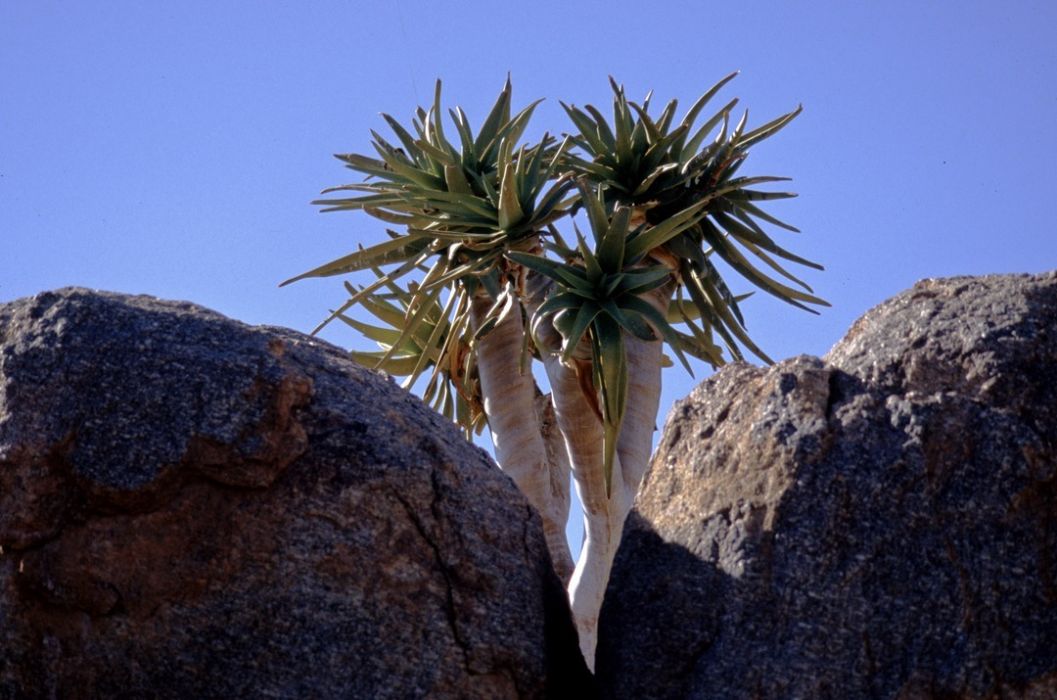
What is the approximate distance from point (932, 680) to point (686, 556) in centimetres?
97

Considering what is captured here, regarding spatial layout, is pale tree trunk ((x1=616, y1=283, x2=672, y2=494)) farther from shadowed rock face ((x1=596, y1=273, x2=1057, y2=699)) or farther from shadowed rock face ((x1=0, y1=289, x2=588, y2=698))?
shadowed rock face ((x1=0, y1=289, x2=588, y2=698))

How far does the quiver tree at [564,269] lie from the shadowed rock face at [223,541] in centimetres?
308

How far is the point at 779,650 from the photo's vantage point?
16.3ft

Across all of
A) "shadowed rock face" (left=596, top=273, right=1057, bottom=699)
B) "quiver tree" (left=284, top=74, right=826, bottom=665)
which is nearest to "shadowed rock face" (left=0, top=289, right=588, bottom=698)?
"shadowed rock face" (left=596, top=273, right=1057, bottom=699)

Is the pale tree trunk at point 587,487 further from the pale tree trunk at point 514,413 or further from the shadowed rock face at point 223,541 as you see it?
the shadowed rock face at point 223,541

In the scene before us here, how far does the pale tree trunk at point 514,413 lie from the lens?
9836 mm

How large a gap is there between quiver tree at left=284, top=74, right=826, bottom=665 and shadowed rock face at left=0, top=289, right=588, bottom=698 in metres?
3.08

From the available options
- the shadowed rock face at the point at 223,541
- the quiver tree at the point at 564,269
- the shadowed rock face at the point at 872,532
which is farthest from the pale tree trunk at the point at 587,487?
the shadowed rock face at the point at 223,541

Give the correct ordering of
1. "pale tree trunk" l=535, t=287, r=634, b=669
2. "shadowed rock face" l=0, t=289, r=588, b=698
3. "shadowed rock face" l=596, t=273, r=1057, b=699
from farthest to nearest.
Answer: "pale tree trunk" l=535, t=287, r=634, b=669 < "shadowed rock face" l=0, t=289, r=588, b=698 < "shadowed rock face" l=596, t=273, r=1057, b=699

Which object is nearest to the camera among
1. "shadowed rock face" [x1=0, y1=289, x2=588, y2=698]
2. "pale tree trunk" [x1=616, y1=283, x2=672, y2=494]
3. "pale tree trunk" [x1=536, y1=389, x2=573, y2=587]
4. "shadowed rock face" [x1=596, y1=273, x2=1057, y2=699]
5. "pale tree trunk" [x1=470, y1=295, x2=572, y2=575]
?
"shadowed rock face" [x1=596, y1=273, x2=1057, y2=699]

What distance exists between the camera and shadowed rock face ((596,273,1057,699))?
16.1 feet

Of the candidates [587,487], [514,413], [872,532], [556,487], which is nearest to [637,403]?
[587,487]

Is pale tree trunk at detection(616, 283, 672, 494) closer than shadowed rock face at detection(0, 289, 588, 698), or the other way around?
shadowed rock face at detection(0, 289, 588, 698)

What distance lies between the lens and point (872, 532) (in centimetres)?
508
